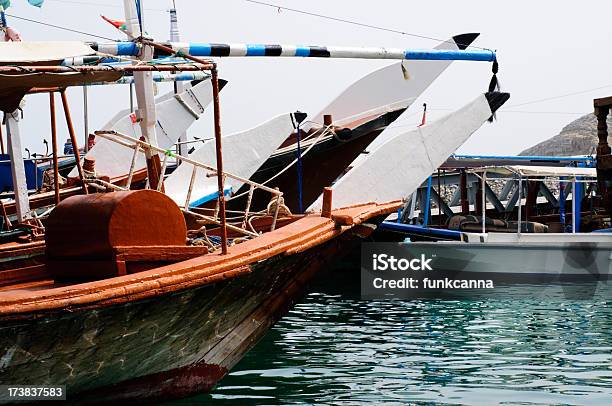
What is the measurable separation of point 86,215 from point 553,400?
451 centimetres

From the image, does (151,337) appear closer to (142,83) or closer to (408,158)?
(142,83)

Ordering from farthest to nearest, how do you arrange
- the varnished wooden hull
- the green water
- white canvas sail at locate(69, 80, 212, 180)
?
white canvas sail at locate(69, 80, 212, 180)
the green water
the varnished wooden hull

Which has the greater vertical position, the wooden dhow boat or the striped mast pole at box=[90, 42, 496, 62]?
the striped mast pole at box=[90, 42, 496, 62]

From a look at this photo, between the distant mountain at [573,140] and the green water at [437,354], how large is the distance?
38123 mm

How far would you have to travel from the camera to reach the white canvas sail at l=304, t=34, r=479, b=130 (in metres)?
18.5

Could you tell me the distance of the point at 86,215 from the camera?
7.99 meters

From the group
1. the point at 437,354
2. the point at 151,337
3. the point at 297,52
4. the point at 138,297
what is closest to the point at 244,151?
the point at 297,52

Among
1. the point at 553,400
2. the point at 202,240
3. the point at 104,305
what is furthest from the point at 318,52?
the point at 104,305

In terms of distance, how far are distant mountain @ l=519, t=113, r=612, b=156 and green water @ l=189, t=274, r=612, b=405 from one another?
38123 mm

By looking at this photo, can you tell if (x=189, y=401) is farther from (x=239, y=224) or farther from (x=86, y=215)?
(x=239, y=224)

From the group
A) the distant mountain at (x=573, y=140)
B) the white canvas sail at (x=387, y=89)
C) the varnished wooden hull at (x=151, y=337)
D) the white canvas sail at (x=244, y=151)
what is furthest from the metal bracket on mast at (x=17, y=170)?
the distant mountain at (x=573, y=140)

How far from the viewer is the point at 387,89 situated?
18.7 meters

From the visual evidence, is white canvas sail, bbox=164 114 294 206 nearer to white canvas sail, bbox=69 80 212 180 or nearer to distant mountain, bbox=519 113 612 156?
white canvas sail, bbox=69 80 212 180

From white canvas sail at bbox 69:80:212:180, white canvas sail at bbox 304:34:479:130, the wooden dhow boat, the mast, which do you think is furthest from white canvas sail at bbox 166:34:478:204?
the wooden dhow boat
